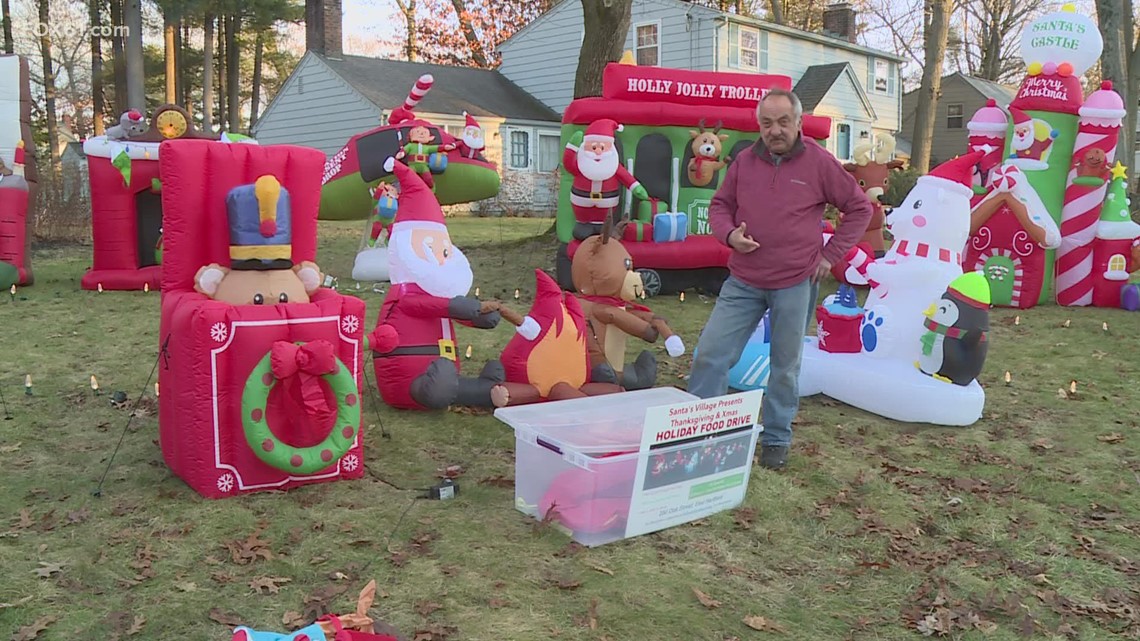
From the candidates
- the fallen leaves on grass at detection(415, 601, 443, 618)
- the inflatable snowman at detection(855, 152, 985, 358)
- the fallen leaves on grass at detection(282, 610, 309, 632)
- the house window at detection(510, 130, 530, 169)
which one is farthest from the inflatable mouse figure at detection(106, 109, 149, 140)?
the house window at detection(510, 130, 530, 169)

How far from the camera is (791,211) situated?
441 centimetres

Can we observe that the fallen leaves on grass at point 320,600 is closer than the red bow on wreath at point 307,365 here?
Yes

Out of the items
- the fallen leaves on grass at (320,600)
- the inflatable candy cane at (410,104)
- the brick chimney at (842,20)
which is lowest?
the fallen leaves on grass at (320,600)

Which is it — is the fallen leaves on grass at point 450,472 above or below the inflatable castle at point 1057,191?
below

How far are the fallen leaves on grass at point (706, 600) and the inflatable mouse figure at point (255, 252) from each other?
2.35 meters

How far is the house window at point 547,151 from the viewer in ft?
78.8

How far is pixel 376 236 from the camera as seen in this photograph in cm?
1041

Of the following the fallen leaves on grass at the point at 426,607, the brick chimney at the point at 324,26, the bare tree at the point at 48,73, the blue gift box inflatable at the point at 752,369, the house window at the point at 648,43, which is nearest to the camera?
the fallen leaves on grass at the point at 426,607

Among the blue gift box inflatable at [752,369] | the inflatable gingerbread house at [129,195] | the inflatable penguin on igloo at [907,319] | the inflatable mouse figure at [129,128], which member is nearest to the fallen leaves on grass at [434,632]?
the blue gift box inflatable at [752,369]

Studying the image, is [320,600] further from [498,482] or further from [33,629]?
[498,482]

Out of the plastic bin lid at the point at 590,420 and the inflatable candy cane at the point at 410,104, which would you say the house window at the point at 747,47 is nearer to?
the inflatable candy cane at the point at 410,104

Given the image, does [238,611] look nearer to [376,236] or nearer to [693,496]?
[693,496]

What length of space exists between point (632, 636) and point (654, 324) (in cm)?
269

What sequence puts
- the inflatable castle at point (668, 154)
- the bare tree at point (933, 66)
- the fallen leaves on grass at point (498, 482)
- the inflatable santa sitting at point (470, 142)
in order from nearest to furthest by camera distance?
the fallen leaves on grass at point (498, 482) < the inflatable castle at point (668, 154) < the inflatable santa sitting at point (470, 142) < the bare tree at point (933, 66)
